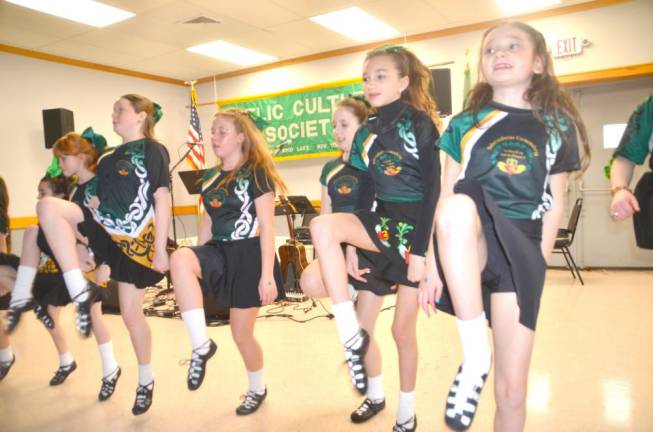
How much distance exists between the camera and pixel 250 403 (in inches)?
104

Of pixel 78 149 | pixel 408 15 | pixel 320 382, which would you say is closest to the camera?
pixel 78 149

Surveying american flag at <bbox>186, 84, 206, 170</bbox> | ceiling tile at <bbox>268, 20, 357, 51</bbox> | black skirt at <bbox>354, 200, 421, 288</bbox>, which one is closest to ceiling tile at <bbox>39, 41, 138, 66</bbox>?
american flag at <bbox>186, 84, 206, 170</bbox>

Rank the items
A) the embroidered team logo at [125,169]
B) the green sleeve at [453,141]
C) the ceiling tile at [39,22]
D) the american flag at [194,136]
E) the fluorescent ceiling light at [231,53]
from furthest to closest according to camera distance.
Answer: the fluorescent ceiling light at [231,53] < the american flag at [194,136] < the ceiling tile at [39,22] < the embroidered team logo at [125,169] < the green sleeve at [453,141]

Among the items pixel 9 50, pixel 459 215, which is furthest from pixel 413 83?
pixel 9 50

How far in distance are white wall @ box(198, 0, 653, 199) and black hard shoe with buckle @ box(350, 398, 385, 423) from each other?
5584mm

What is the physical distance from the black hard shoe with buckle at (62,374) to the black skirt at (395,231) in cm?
244

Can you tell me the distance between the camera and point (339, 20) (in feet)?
21.9

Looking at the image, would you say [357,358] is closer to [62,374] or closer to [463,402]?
[463,402]

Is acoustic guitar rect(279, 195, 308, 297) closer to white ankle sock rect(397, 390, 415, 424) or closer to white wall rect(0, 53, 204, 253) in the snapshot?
white ankle sock rect(397, 390, 415, 424)

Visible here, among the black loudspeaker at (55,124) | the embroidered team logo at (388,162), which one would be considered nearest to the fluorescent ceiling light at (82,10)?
the black loudspeaker at (55,124)

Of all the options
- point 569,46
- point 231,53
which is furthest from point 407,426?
point 231,53

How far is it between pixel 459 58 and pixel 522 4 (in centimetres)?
106

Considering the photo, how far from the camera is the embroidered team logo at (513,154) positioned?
149 cm

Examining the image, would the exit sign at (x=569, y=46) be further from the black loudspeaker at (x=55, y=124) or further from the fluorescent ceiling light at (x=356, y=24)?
the black loudspeaker at (x=55, y=124)
